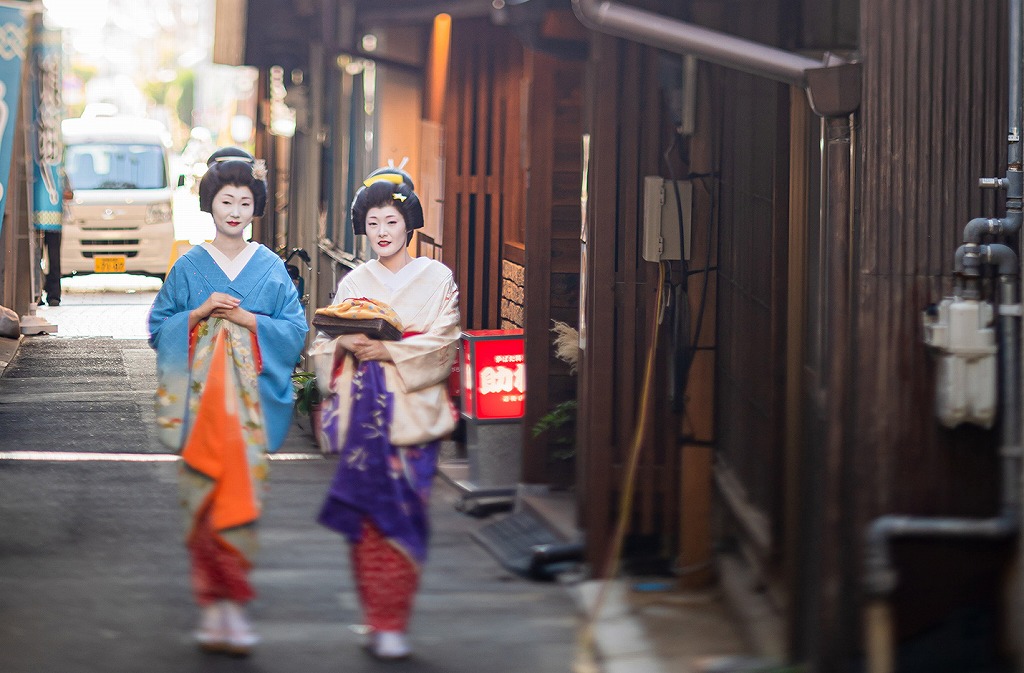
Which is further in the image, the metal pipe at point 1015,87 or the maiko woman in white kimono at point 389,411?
the maiko woman in white kimono at point 389,411

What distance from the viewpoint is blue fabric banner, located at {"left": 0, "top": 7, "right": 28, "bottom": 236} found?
1437 cm

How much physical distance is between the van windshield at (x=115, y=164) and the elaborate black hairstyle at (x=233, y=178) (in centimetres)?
1851

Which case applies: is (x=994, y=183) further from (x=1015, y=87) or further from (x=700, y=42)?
(x=700, y=42)

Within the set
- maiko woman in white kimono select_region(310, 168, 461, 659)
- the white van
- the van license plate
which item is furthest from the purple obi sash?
the van license plate

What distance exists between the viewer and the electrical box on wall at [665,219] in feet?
25.0

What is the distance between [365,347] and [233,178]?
3.19ft

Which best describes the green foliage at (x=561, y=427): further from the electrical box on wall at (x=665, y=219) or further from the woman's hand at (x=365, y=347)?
the woman's hand at (x=365, y=347)

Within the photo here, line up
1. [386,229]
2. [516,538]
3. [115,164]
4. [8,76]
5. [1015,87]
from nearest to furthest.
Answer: [1015,87] → [386,229] → [516,538] → [8,76] → [115,164]

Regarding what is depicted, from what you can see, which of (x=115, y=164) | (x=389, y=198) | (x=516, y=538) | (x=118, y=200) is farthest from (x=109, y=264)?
(x=389, y=198)

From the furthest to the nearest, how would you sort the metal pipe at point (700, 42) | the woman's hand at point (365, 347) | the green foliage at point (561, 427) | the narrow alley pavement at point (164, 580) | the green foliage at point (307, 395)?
1. the green foliage at point (307, 395)
2. the green foliage at point (561, 427)
3. the woman's hand at point (365, 347)
4. the narrow alley pavement at point (164, 580)
5. the metal pipe at point (700, 42)

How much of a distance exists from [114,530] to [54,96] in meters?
11.7

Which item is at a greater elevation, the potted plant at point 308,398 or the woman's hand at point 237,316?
the woman's hand at point 237,316

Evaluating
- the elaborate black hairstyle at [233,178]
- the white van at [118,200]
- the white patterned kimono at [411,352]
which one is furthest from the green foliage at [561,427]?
the white van at [118,200]

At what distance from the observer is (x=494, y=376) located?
9.91m
